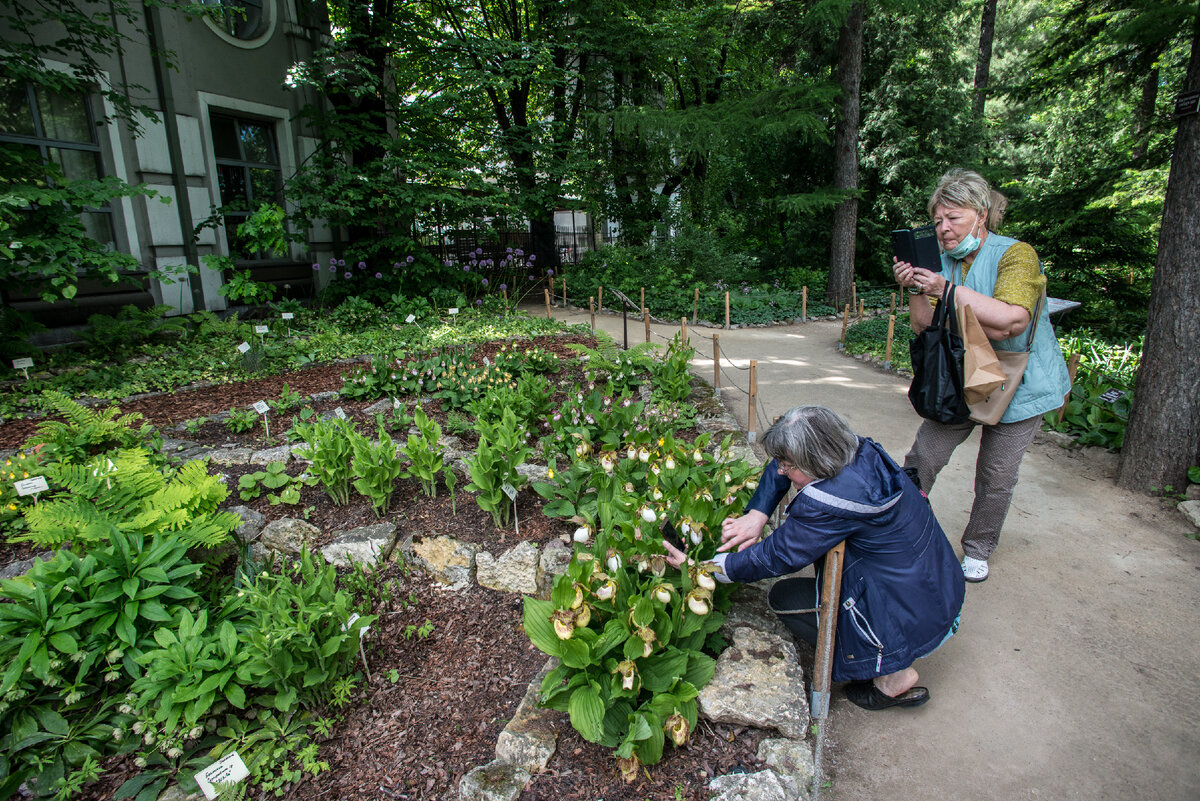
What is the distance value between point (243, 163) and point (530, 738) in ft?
32.8

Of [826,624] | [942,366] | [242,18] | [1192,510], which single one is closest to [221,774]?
[826,624]

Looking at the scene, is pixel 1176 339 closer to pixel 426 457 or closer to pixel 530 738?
pixel 530 738

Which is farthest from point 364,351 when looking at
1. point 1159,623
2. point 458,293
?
point 1159,623

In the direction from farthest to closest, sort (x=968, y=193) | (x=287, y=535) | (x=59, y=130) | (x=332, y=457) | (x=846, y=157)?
(x=846, y=157) → (x=59, y=130) → (x=332, y=457) → (x=287, y=535) → (x=968, y=193)

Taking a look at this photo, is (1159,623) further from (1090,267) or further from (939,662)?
(1090,267)

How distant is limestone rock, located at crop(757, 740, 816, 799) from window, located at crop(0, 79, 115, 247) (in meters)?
8.37

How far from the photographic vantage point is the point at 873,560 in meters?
2.05

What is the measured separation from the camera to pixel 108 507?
8.91ft

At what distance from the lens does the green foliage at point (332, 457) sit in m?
3.23

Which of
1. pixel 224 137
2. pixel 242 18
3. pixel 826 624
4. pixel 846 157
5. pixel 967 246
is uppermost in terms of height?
pixel 242 18

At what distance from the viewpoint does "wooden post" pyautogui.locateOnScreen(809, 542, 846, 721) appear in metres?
1.99

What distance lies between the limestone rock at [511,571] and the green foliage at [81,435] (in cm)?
243

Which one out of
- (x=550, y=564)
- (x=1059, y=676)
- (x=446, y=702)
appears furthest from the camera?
(x=550, y=564)

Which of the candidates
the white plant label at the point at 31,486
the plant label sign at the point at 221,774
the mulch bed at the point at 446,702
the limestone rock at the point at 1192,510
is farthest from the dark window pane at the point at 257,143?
the limestone rock at the point at 1192,510
